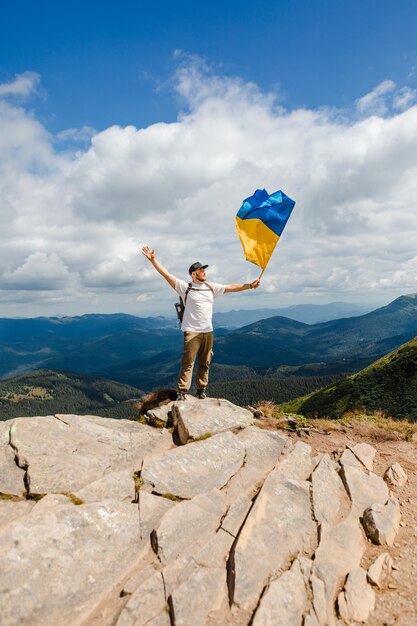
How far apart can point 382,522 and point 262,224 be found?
12.1 meters

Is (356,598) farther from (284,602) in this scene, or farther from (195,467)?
(195,467)

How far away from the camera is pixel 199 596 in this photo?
6.50 m

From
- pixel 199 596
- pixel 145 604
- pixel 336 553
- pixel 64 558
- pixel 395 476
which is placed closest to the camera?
pixel 145 604

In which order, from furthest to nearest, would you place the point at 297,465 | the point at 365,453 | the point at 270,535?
the point at 365,453, the point at 297,465, the point at 270,535

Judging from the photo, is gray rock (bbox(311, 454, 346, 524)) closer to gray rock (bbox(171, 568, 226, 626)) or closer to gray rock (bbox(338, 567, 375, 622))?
gray rock (bbox(338, 567, 375, 622))

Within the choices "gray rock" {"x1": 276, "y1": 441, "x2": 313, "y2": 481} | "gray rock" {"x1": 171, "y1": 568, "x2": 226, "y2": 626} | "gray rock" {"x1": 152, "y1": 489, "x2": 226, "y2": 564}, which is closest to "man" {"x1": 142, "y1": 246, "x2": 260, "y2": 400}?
"gray rock" {"x1": 276, "y1": 441, "x2": 313, "y2": 481}

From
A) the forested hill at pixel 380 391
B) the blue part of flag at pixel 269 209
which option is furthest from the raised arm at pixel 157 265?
the forested hill at pixel 380 391

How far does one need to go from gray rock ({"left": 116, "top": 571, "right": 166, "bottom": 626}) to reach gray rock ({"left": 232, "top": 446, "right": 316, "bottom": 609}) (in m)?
1.48

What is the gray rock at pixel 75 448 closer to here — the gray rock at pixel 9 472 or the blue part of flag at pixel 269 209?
the gray rock at pixel 9 472

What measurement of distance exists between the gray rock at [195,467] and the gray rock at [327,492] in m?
2.52

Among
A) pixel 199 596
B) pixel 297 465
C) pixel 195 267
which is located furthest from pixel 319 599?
pixel 195 267

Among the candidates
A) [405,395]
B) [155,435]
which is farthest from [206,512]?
[405,395]

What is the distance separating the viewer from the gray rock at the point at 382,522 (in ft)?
28.9

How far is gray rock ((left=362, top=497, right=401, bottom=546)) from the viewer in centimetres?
882
